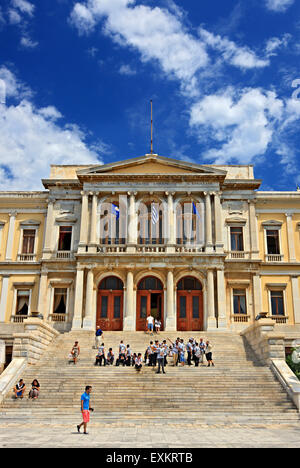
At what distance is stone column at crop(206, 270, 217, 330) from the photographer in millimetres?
31734

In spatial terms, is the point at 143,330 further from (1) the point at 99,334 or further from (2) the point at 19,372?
(2) the point at 19,372

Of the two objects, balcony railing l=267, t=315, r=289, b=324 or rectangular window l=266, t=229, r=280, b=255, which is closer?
balcony railing l=267, t=315, r=289, b=324

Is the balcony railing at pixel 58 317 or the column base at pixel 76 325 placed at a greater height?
the balcony railing at pixel 58 317

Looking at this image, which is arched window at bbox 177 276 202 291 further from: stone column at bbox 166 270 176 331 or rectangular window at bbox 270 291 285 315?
rectangular window at bbox 270 291 285 315

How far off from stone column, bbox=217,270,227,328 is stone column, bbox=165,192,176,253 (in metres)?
3.77

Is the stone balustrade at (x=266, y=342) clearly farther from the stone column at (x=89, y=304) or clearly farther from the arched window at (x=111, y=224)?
the arched window at (x=111, y=224)

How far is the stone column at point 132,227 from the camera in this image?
109 ft

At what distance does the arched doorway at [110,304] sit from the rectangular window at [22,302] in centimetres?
541

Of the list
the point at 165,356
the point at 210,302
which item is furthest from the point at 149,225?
the point at 165,356

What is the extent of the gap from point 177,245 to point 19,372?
15.2 meters

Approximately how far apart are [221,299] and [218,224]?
5.48 meters

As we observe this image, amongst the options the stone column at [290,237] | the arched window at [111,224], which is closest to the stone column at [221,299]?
the stone column at [290,237]

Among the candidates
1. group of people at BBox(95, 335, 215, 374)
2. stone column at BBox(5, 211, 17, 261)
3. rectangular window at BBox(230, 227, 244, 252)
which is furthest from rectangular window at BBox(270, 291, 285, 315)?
stone column at BBox(5, 211, 17, 261)

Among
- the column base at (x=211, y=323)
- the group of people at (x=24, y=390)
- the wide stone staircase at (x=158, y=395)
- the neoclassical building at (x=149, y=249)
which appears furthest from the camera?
the neoclassical building at (x=149, y=249)
